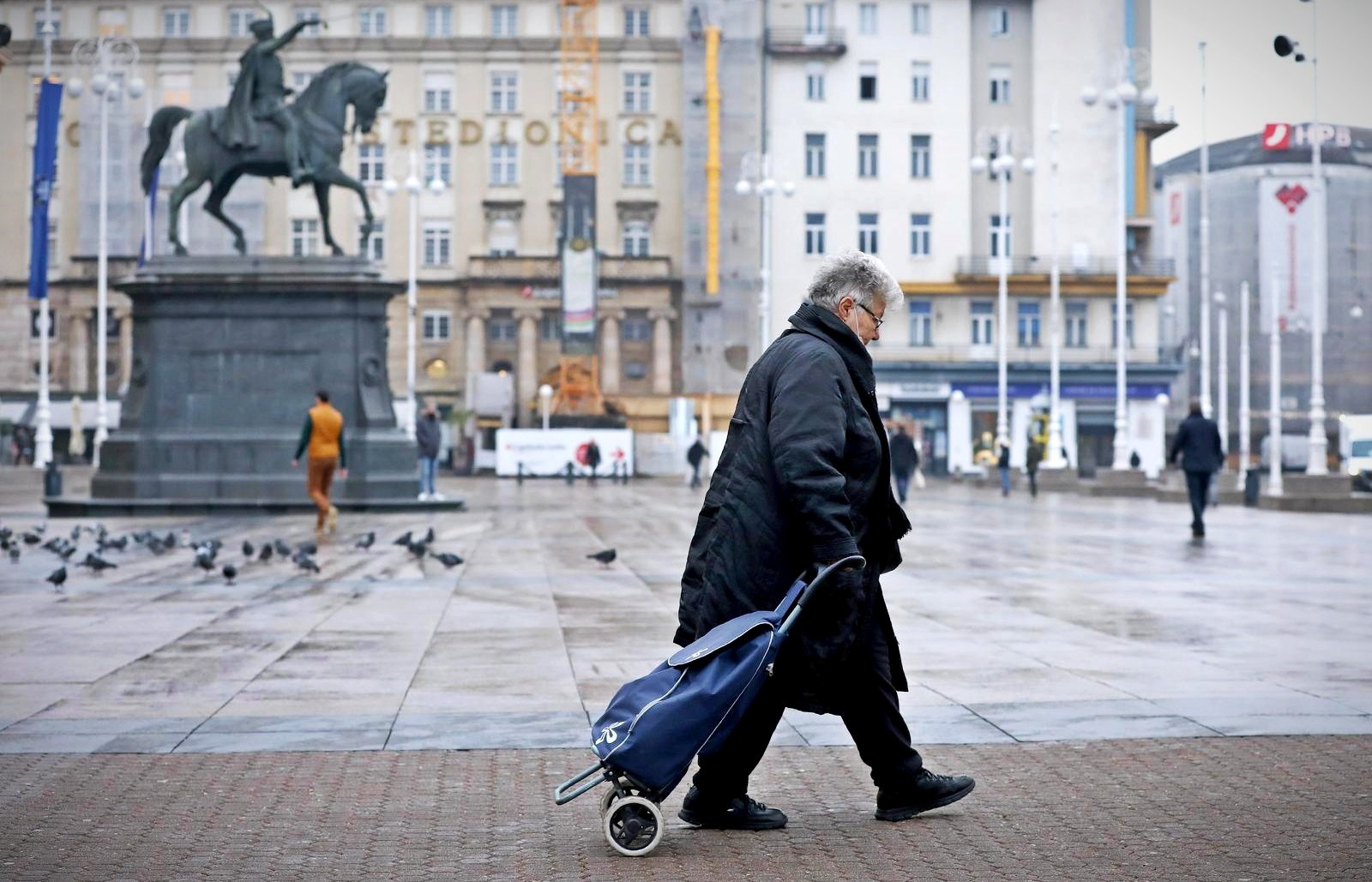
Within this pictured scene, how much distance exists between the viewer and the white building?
81688 mm

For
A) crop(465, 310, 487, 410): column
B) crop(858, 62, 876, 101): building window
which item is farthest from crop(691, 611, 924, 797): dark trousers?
crop(858, 62, 876, 101): building window

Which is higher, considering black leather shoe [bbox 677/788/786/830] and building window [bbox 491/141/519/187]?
building window [bbox 491/141/519/187]

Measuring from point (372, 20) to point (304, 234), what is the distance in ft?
34.1

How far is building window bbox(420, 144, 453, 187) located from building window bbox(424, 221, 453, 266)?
1.97 m

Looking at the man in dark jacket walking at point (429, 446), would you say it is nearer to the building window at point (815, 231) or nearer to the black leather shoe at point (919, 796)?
the black leather shoe at point (919, 796)

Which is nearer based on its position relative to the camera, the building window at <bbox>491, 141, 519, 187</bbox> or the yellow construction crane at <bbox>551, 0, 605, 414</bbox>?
the yellow construction crane at <bbox>551, 0, 605, 414</bbox>

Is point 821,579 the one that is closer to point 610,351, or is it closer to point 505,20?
point 610,351

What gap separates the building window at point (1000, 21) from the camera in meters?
84.9

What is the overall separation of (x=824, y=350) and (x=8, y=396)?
84.9 m

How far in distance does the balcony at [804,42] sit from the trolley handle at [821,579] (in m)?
80.0

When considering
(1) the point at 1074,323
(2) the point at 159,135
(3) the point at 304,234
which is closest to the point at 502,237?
(3) the point at 304,234

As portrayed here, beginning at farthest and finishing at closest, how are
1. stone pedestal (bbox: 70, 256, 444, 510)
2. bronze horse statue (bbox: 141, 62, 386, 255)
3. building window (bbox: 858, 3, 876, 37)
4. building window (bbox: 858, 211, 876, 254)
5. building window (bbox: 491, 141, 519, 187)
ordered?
1. building window (bbox: 491, 141, 519, 187)
2. building window (bbox: 858, 3, 876, 37)
3. building window (bbox: 858, 211, 876, 254)
4. bronze horse statue (bbox: 141, 62, 386, 255)
5. stone pedestal (bbox: 70, 256, 444, 510)

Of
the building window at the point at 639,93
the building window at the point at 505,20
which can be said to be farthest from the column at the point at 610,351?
the building window at the point at 505,20

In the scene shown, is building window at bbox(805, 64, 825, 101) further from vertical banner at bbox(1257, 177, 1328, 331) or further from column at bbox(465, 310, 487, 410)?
vertical banner at bbox(1257, 177, 1328, 331)
